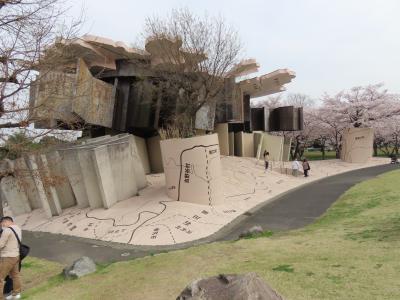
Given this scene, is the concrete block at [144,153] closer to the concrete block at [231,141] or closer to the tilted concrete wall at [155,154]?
the tilted concrete wall at [155,154]

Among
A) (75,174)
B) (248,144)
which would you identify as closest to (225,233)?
(75,174)

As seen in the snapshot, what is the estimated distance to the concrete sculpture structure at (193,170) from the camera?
1562 cm

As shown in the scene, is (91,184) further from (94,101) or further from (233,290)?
(233,290)

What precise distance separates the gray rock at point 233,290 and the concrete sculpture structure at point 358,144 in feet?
103

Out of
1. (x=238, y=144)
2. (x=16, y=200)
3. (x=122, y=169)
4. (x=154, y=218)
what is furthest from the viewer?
(x=238, y=144)

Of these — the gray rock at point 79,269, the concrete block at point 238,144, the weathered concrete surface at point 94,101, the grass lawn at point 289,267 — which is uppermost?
A: the weathered concrete surface at point 94,101

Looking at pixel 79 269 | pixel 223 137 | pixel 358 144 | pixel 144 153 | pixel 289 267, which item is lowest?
pixel 79 269

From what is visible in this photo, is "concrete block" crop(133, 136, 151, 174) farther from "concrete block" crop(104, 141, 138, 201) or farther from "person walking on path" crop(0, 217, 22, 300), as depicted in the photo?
"person walking on path" crop(0, 217, 22, 300)

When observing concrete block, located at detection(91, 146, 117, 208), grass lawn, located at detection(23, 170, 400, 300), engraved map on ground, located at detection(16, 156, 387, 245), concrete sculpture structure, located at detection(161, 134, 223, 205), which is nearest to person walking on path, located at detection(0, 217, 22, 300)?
grass lawn, located at detection(23, 170, 400, 300)

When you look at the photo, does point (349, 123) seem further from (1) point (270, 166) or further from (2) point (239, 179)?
(2) point (239, 179)

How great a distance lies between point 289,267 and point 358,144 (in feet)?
94.7

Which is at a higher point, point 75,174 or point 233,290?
point 233,290

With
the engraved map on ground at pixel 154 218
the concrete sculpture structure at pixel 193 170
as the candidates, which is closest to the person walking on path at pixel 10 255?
the engraved map on ground at pixel 154 218

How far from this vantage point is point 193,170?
51.2 feet
